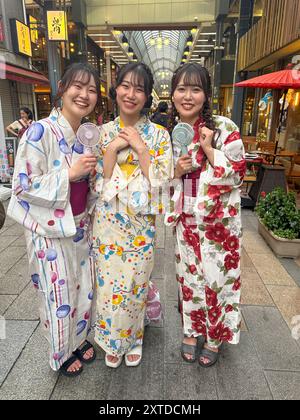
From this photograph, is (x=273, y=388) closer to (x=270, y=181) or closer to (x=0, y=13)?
(x=270, y=181)

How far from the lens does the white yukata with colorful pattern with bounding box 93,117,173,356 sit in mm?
1777

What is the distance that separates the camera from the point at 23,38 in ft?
36.0

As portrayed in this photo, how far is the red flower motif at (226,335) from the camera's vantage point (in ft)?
6.86

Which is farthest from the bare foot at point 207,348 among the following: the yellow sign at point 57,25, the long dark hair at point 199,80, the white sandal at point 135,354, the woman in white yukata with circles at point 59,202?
the yellow sign at point 57,25

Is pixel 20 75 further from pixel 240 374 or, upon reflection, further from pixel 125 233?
pixel 240 374

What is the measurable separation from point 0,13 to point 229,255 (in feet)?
38.9

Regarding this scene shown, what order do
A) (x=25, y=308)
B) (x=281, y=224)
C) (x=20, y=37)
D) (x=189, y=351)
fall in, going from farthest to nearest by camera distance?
1. (x=20, y=37)
2. (x=281, y=224)
3. (x=25, y=308)
4. (x=189, y=351)

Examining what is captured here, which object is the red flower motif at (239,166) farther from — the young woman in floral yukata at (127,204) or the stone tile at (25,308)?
the stone tile at (25,308)

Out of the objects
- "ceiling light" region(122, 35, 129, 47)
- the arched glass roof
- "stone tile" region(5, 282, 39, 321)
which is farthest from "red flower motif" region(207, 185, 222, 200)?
the arched glass roof

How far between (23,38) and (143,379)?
12.6 m

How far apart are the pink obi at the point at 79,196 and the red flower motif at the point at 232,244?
0.93 meters

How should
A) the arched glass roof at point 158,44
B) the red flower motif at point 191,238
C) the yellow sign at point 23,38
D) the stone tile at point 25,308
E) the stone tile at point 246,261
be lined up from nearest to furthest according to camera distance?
the red flower motif at point 191,238, the stone tile at point 25,308, the stone tile at point 246,261, the yellow sign at point 23,38, the arched glass roof at point 158,44

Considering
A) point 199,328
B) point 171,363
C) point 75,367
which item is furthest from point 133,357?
point 199,328
